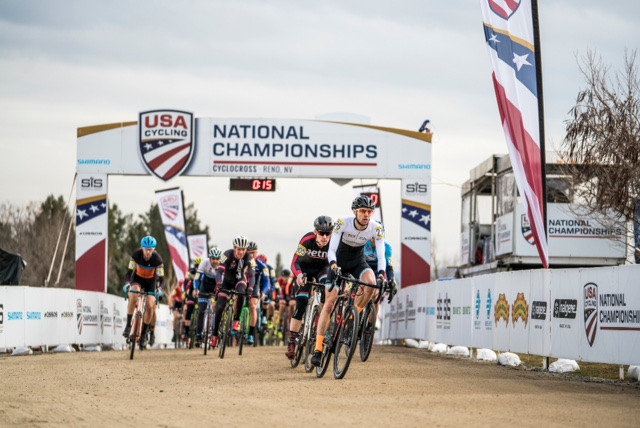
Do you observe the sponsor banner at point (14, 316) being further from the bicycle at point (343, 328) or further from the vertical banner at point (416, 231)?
the vertical banner at point (416, 231)

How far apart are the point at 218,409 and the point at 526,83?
870cm

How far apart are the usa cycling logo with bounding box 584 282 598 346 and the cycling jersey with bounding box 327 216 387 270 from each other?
3.08 meters

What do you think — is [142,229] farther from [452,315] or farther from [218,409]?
[218,409]

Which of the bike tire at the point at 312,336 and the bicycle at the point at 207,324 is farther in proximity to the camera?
the bicycle at the point at 207,324

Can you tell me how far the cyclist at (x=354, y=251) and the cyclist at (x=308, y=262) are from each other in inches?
56.1

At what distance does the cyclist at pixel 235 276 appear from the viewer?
1998 cm

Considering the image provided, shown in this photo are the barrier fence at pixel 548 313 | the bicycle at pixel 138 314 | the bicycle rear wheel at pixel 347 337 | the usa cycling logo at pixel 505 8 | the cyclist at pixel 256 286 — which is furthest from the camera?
the cyclist at pixel 256 286

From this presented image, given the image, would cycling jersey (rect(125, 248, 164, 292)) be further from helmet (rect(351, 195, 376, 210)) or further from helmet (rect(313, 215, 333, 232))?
helmet (rect(351, 195, 376, 210))

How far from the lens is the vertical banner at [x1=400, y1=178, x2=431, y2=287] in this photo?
32.7 meters

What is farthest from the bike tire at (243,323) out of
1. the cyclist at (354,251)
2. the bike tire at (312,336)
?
the cyclist at (354,251)

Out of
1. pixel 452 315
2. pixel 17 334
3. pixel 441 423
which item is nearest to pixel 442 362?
pixel 452 315

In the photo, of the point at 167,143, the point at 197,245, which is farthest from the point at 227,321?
the point at 197,245

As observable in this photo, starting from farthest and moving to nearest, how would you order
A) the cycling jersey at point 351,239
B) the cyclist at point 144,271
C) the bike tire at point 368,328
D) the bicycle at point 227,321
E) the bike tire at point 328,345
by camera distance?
the cyclist at point 144,271 < the bicycle at point 227,321 < the bike tire at point 368,328 < the cycling jersey at point 351,239 < the bike tire at point 328,345

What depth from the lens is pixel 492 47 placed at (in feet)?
57.3
